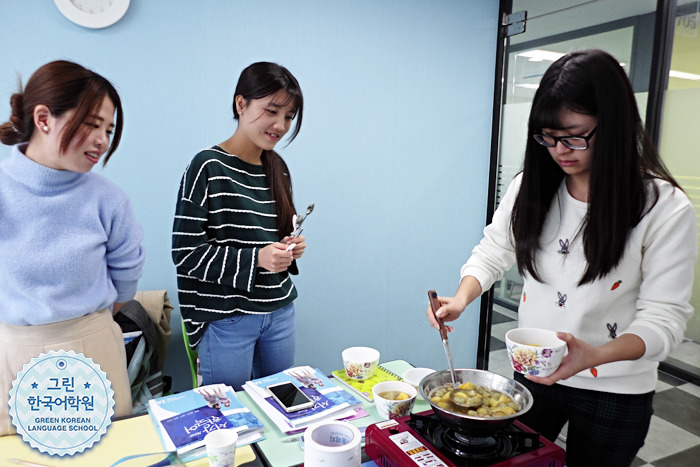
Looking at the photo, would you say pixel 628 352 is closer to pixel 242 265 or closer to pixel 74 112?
pixel 242 265

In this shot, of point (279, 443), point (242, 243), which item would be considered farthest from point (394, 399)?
point (242, 243)

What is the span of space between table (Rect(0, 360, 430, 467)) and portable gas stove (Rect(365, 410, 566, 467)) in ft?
0.66

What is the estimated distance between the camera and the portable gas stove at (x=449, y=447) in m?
0.96

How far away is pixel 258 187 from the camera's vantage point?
1.67 m

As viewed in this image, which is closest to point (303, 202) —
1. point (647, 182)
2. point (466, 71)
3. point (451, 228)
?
point (451, 228)

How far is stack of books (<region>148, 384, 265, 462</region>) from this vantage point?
42.9 inches

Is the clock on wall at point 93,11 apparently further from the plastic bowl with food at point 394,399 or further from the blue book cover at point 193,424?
the plastic bowl with food at point 394,399

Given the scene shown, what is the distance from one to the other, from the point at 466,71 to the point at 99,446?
2.65 meters

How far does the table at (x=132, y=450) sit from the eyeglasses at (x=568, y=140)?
95 centimetres

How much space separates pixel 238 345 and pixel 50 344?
0.55m

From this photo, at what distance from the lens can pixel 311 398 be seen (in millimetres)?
1315

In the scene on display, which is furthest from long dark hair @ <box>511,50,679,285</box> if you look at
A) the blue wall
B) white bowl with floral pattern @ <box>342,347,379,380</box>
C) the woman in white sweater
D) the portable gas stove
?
the blue wall

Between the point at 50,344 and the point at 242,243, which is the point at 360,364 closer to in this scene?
the point at 242,243

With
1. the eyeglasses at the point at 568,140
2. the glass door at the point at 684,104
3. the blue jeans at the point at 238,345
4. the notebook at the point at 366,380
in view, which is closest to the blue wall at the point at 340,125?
the blue jeans at the point at 238,345
